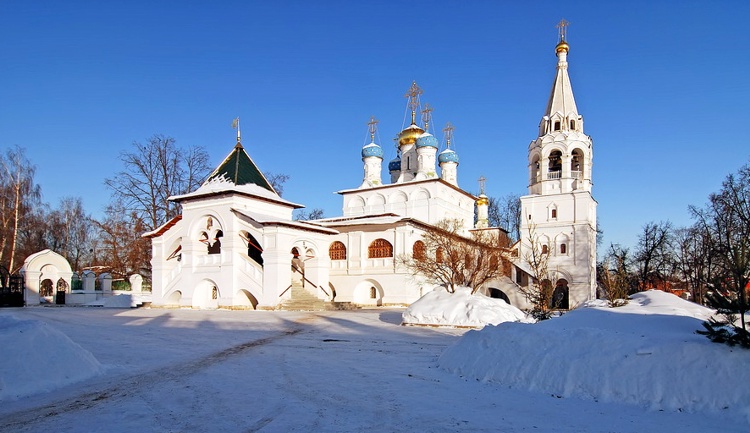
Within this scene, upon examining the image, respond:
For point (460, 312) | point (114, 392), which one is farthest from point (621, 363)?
point (460, 312)

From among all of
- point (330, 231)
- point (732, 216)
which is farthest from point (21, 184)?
point (732, 216)

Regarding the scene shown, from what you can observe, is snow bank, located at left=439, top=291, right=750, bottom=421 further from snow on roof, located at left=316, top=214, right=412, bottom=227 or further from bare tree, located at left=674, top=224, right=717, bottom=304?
bare tree, located at left=674, top=224, right=717, bottom=304

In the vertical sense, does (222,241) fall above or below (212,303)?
above

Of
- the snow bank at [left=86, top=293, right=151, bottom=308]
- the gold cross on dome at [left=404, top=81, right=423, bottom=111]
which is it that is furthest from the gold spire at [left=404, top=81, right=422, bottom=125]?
the snow bank at [left=86, top=293, right=151, bottom=308]

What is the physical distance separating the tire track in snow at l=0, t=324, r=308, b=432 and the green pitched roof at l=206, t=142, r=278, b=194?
16.8 m

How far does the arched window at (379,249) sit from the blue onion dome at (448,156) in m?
11.2

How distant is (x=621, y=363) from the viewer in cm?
671

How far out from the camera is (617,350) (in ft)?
22.7

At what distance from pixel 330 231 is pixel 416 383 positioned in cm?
2019

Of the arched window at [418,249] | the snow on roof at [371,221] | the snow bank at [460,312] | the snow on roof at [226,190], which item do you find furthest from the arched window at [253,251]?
the snow bank at [460,312]

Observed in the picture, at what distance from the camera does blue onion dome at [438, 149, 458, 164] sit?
37.6 m

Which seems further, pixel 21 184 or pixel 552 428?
pixel 21 184

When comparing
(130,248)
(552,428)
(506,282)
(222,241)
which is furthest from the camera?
(130,248)

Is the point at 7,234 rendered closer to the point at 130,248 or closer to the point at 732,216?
the point at 130,248
